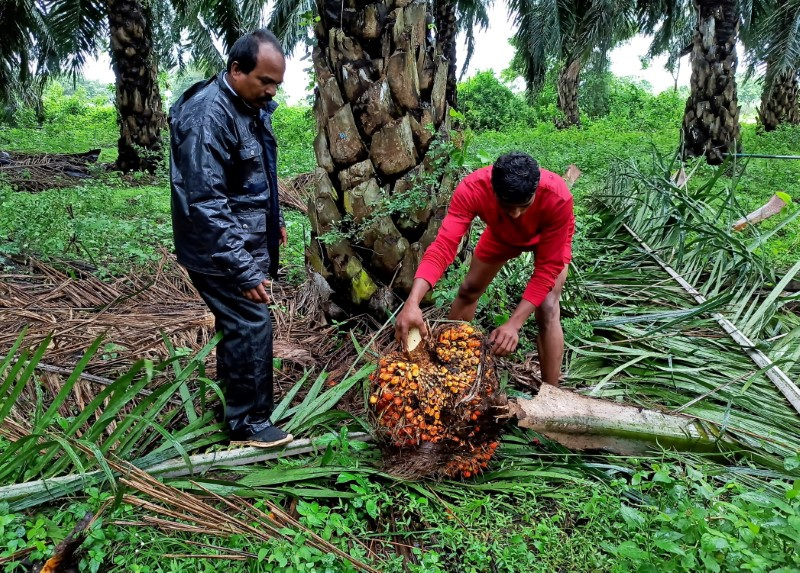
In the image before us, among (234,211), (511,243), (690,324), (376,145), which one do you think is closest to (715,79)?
(690,324)

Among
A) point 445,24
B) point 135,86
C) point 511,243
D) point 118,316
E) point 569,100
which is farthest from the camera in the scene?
point 569,100

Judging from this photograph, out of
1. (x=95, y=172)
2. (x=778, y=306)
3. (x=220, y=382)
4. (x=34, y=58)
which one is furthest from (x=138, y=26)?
(x=34, y=58)

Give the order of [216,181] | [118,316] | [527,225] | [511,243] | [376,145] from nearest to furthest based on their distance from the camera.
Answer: [216,181]
[527,225]
[511,243]
[376,145]
[118,316]

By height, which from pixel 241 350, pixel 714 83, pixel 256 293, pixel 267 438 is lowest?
pixel 267 438

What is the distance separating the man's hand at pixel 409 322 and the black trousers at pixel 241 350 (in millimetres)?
577

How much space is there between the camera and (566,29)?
466 inches

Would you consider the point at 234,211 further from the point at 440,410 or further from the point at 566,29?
the point at 566,29

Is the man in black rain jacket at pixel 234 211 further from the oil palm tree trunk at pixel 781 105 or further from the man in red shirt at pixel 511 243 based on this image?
the oil palm tree trunk at pixel 781 105

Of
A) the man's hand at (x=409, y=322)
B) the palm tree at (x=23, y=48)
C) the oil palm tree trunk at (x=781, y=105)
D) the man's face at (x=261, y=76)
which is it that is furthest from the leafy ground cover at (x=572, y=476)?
the oil palm tree trunk at (x=781, y=105)

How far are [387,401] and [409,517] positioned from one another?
0.44 meters

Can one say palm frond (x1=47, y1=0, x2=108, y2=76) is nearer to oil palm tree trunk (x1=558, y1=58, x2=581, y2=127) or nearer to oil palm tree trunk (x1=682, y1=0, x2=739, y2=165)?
oil palm tree trunk (x1=682, y1=0, x2=739, y2=165)

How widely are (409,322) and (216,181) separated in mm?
962

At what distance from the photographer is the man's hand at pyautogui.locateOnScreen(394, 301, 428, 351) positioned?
2379 millimetres

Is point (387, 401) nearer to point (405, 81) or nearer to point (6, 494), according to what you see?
point (6, 494)
